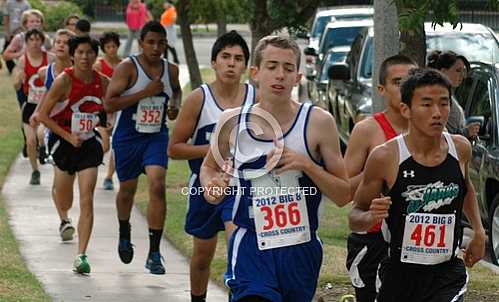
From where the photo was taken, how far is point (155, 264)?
10.8 m

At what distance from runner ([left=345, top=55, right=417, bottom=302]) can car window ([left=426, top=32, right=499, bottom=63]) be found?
811 centimetres

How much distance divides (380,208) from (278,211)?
0.53 meters

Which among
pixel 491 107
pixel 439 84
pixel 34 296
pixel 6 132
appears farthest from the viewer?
pixel 6 132

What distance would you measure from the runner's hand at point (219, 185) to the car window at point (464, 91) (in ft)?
23.0

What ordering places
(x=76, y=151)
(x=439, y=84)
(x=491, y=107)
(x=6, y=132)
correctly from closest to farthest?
(x=439, y=84), (x=76, y=151), (x=491, y=107), (x=6, y=132)

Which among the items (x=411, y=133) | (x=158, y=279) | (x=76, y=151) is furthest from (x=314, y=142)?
(x=76, y=151)

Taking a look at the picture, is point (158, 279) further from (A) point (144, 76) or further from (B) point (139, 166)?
(A) point (144, 76)

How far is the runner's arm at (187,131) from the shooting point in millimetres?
8867

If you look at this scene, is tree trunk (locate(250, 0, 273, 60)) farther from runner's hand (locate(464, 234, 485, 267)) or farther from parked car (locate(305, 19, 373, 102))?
runner's hand (locate(464, 234, 485, 267))

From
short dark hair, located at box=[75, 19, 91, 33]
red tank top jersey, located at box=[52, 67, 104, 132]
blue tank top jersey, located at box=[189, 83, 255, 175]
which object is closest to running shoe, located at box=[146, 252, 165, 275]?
red tank top jersey, located at box=[52, 67, 104, 132]

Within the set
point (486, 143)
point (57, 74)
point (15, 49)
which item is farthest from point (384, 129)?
point (15, 49)

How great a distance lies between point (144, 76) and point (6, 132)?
1109 cm

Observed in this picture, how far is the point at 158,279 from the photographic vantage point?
429 inches

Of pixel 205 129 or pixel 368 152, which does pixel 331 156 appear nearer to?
pixel 368 152
